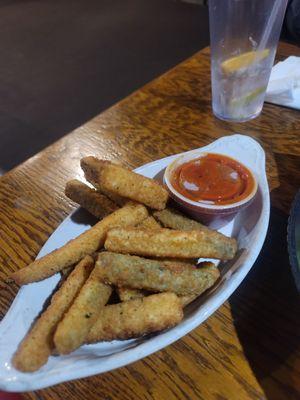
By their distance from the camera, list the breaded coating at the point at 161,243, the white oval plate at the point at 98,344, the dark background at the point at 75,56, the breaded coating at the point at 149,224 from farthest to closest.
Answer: the dark background at the point at 75,56, the breaded coating at the point at 149,224, the breaded coating at the point at 161,243, the white oval plate at the point at 98,344

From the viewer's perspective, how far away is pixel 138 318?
65 cm

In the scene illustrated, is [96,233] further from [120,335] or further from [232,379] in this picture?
[232,379]

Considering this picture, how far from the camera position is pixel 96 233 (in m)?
0.79

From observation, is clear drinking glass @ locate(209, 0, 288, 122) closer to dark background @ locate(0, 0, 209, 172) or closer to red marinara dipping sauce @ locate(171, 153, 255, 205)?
red marinara dipping sauce @ locate(171, 153, 255, 205)

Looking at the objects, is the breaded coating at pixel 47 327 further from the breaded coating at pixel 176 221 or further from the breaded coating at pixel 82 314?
the breaded coating at pixel 176 221

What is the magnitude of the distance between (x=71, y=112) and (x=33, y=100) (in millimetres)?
454

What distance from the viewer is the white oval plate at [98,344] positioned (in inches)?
24.2

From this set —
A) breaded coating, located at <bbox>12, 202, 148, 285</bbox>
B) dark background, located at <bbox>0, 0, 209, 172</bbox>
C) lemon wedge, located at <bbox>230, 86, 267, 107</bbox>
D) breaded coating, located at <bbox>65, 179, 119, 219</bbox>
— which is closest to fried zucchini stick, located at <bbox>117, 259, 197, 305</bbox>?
breaded coating, located at <bbox>12, 202, 148, 285</bbox>

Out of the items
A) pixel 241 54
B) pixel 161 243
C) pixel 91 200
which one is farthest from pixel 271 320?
pixel 241 54

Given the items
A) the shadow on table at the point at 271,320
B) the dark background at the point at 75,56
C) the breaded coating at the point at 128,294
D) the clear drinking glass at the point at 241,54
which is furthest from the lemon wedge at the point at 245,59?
the dark background at the point at 75,56

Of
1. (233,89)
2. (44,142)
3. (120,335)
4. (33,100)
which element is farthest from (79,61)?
(120,335)

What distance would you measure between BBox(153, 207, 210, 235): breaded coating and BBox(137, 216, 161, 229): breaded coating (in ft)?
0.03

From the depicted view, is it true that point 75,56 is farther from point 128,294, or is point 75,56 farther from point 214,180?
point 128,294

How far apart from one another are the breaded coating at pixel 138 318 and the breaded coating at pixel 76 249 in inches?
5.7
